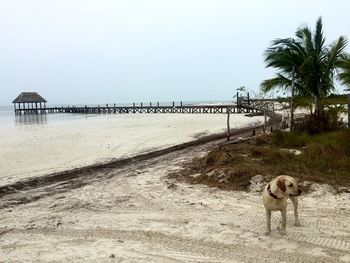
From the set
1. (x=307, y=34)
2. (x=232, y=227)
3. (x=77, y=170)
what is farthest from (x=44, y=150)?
(x=232, y=227)

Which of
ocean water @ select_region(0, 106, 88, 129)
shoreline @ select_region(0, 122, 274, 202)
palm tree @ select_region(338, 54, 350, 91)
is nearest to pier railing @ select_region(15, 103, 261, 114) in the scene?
ocean water @ select_region(0, 106, 88, 129)

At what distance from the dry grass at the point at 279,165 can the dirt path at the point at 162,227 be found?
598mm

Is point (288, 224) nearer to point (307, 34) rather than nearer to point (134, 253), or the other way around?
point (134, 253)

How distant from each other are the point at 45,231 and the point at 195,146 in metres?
Result: 10.4

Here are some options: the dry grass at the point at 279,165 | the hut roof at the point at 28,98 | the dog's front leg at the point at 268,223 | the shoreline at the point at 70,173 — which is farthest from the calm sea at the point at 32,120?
the dog's front leg at the point at 268,223

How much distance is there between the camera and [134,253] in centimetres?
503

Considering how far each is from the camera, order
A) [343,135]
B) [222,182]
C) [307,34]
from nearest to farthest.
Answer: [222,182] < [343,135] < [307,34]

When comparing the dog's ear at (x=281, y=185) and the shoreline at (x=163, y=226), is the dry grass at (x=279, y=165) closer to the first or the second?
the shoreline at (x=163, y=226)

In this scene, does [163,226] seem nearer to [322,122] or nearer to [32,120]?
[322,122]

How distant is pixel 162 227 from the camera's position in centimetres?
602

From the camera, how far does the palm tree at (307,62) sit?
1502cm

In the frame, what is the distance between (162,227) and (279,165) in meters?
4.43

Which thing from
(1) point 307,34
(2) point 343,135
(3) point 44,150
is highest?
(1) point 307,34

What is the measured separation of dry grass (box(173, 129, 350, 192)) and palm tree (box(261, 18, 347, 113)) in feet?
13.0
